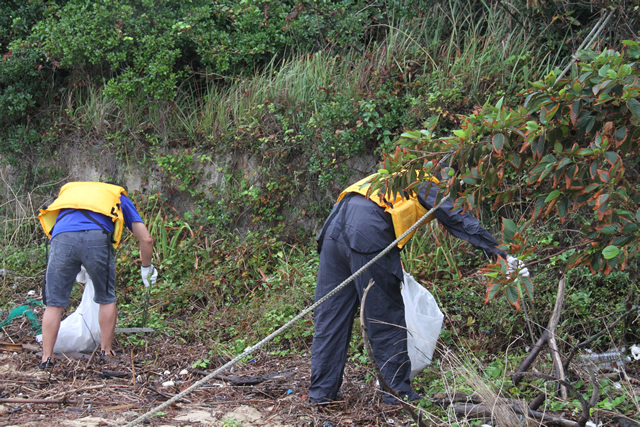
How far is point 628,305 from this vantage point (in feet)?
11.5

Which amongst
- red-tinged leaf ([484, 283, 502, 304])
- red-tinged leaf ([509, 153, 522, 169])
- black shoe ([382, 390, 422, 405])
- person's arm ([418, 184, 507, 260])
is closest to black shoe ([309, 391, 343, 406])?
black shoe ([382, 390, 422, 405])

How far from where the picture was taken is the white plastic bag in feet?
12.0

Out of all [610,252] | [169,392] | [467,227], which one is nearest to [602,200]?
[610,252]

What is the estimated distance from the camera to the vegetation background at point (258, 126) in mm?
5145

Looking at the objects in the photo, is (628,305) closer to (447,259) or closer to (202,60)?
(447,259)

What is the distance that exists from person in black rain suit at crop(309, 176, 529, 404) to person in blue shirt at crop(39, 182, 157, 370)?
2013mm

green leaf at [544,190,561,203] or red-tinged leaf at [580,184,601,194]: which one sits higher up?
red-tinged leaf at [580,184,601,194]

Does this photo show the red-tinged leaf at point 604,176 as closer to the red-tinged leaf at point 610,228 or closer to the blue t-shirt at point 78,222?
the red-tinged leaf at point 610,228

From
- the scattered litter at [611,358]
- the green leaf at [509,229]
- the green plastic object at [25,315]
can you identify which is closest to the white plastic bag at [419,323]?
the scattered litter at [611,358]

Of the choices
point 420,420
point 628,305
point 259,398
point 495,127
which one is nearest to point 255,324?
point 259,398

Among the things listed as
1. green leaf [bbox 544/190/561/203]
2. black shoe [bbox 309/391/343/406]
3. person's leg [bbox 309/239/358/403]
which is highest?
green leaf [bbox 544/190/561/203]

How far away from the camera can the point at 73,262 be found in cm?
475

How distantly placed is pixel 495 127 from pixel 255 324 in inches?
132

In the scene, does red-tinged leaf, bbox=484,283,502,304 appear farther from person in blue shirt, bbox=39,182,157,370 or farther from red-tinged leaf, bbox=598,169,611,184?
person in blue shirt, bbox=39,182,157,370
